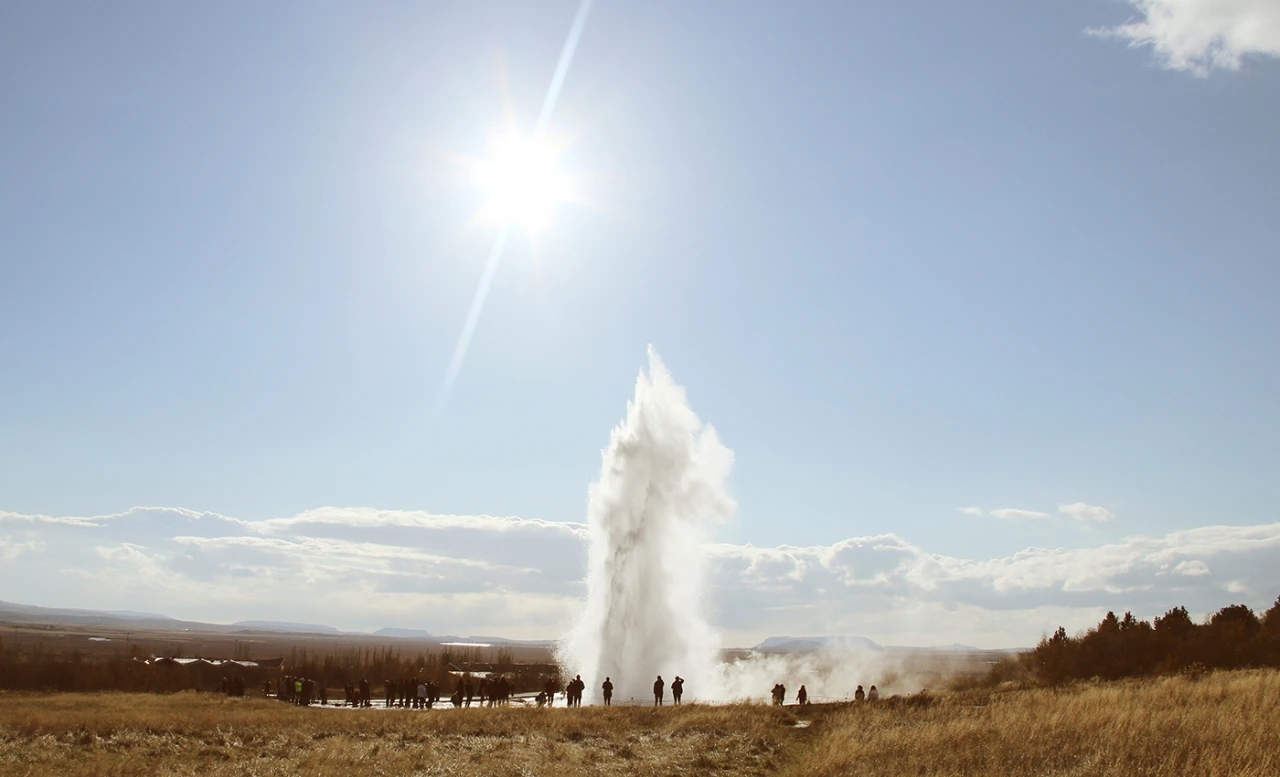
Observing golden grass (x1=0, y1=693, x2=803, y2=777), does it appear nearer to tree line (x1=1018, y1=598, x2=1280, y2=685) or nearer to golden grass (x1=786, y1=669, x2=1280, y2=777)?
golden grass (x1=786, y1=669, x2=1280, y2=777)

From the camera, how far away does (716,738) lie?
2805 centimetres

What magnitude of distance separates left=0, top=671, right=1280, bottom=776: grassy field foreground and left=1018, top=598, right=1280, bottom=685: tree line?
20.4 meters

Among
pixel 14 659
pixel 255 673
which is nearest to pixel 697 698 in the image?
pixel 255 673

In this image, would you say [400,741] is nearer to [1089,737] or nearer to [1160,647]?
[1089,737]

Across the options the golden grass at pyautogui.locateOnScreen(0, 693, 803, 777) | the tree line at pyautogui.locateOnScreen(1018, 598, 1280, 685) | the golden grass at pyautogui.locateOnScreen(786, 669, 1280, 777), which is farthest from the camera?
the tree line at pyautogui.locateOnScreen(1018, 598, 1280, 685)

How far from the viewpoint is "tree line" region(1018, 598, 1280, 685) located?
48.7 metres

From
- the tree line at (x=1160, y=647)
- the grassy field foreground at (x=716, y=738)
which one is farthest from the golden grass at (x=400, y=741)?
the tree line at (x=1160, y=647)

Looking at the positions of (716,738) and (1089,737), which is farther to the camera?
(716,738)

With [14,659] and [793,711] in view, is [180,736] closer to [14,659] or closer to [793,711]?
[793,711]

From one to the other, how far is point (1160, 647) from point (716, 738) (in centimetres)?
3936

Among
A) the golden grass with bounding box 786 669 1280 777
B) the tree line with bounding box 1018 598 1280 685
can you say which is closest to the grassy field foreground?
the golden grass with bounding box 786 669 1280 777

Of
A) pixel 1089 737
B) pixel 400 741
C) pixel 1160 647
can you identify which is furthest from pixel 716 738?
pixel 1160 647

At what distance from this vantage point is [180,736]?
92.4 ft

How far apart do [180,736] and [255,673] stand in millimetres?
54815
